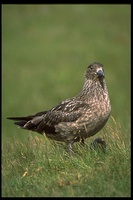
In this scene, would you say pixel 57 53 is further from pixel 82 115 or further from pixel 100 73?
pixel 82 115

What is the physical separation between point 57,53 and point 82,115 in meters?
18.8

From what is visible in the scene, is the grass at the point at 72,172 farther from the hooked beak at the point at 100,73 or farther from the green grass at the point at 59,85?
the hooked beak at the point at 100,73

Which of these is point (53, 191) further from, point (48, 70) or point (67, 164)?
point (48, 70)

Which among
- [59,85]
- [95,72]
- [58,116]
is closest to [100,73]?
[95,72]

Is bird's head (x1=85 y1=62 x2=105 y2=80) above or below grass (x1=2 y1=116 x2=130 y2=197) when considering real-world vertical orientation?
above

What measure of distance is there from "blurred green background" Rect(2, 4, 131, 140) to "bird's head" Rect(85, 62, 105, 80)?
8349 millimetres

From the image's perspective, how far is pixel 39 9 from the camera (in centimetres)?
3394

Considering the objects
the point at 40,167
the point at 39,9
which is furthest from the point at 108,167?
the point at 39,9

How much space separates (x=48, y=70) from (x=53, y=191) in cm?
1864

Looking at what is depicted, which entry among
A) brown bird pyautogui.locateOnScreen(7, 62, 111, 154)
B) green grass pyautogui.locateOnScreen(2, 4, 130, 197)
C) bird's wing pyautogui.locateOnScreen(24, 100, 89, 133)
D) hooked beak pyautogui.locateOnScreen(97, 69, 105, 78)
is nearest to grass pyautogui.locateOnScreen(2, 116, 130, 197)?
green grass pyautogui.locateOnScreen(2, 4, 130, 197)

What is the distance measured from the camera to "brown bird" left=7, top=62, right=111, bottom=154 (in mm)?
8781

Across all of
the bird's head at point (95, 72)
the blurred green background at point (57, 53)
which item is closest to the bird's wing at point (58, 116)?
the bird's head at point (95, 72)

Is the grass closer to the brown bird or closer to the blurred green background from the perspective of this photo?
the brown bird

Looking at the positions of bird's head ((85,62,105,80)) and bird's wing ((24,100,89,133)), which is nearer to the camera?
bird's wing ((24,100,89,133))
